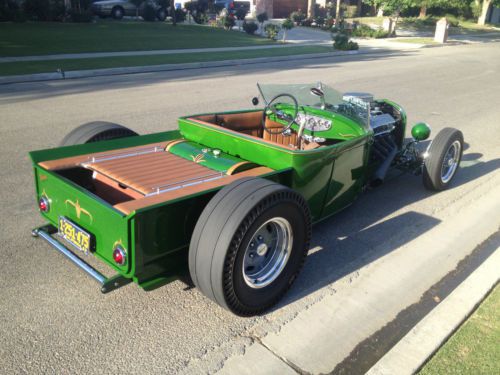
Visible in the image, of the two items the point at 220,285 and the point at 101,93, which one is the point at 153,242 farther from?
the point at 101,93

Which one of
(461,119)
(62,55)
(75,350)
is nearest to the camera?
(75,350)

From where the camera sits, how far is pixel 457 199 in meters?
5.57

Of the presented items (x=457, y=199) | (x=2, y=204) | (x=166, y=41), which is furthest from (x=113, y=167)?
(x=166, y=41)

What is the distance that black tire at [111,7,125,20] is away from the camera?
92.0 feet

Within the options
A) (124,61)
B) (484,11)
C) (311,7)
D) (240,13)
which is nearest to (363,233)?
(124,61)

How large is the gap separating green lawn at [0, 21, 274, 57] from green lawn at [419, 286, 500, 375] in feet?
51.1

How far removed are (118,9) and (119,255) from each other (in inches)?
1122

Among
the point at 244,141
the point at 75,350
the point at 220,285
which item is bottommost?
the point at 75,350

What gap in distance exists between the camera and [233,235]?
2.85 meters

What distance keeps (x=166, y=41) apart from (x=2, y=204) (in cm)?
1742

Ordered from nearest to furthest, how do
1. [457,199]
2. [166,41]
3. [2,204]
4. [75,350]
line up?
1. [75,350]
2. [2,204]
3. [457,199]
4. [166,41]

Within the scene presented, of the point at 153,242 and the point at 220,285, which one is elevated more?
the point at 153,242

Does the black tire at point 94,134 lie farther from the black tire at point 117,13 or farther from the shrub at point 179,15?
the shrub at point 179,15

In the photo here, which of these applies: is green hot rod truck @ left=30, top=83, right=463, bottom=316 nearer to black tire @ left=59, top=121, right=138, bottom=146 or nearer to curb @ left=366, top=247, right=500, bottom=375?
black tire @ left=59, top=121, right=138, bottom=146
